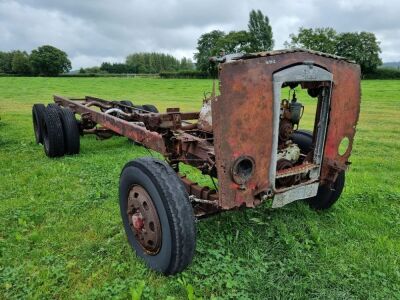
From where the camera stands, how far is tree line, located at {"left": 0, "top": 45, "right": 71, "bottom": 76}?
73125 millimetres

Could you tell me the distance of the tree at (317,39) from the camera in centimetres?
6931

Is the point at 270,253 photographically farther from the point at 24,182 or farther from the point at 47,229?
the point at 24,182

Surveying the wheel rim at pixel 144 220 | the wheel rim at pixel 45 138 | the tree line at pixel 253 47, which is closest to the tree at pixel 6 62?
the tree line at pixel 253 47

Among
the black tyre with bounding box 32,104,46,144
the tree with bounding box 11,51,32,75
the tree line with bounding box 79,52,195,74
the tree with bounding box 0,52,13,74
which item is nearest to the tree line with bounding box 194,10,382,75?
the tree line with bounding box 79,52,195,74

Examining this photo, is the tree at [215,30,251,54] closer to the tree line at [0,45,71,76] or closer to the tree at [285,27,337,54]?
the tree at [285,27,337,54]

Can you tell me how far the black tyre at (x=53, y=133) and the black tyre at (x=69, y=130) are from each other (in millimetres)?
81

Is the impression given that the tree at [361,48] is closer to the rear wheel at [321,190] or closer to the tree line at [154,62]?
the tree line at [154,62]

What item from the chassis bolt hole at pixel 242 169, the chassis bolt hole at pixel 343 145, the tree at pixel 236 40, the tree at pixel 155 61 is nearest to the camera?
the chassis bolt hole at pixel 242 169

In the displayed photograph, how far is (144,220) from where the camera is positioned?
3104 millimetres

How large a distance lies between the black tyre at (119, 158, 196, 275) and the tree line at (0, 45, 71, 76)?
244 feet

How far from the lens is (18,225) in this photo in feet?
12.9

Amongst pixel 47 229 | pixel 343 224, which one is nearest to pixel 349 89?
pixel 343 224

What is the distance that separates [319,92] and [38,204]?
3.37m

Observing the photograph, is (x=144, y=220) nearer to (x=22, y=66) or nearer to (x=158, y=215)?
(x=158, y=215)
